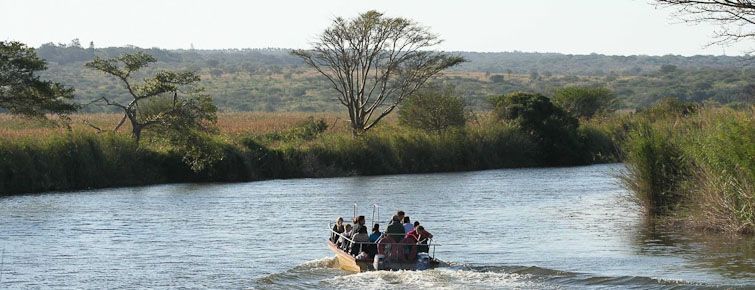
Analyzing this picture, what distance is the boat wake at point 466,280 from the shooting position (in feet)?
91.6

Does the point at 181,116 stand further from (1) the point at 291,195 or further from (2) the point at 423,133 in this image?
(2) the point at 423,133

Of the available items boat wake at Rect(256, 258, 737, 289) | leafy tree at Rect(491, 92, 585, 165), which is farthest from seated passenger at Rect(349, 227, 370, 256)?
leafy tree at Rect(491, 92, 585, 165)

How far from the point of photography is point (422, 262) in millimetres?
30188

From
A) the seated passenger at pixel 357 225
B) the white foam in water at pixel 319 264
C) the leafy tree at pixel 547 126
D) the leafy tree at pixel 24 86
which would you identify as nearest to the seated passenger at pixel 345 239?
the seated passenger at pixel 357 225

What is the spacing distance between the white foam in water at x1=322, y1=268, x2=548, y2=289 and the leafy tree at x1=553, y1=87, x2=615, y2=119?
64695mm

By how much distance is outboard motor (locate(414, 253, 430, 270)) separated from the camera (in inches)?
1182

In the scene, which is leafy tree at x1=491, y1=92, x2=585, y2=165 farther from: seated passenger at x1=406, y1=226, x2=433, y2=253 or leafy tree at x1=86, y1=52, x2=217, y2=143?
seated passenger at x1=406, y1=226, x2=433, y2=253

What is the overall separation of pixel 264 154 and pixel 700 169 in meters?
31.8

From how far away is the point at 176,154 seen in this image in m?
60.8

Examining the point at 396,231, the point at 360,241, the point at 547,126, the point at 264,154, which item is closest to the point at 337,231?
the point at 360,241

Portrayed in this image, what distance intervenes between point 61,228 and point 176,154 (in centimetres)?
2120

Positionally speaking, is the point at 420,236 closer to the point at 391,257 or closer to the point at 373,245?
the point at 391,257

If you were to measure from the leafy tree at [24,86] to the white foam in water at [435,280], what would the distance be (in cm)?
2951

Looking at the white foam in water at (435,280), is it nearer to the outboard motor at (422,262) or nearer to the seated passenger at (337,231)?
the outboard motor at (422,262)
